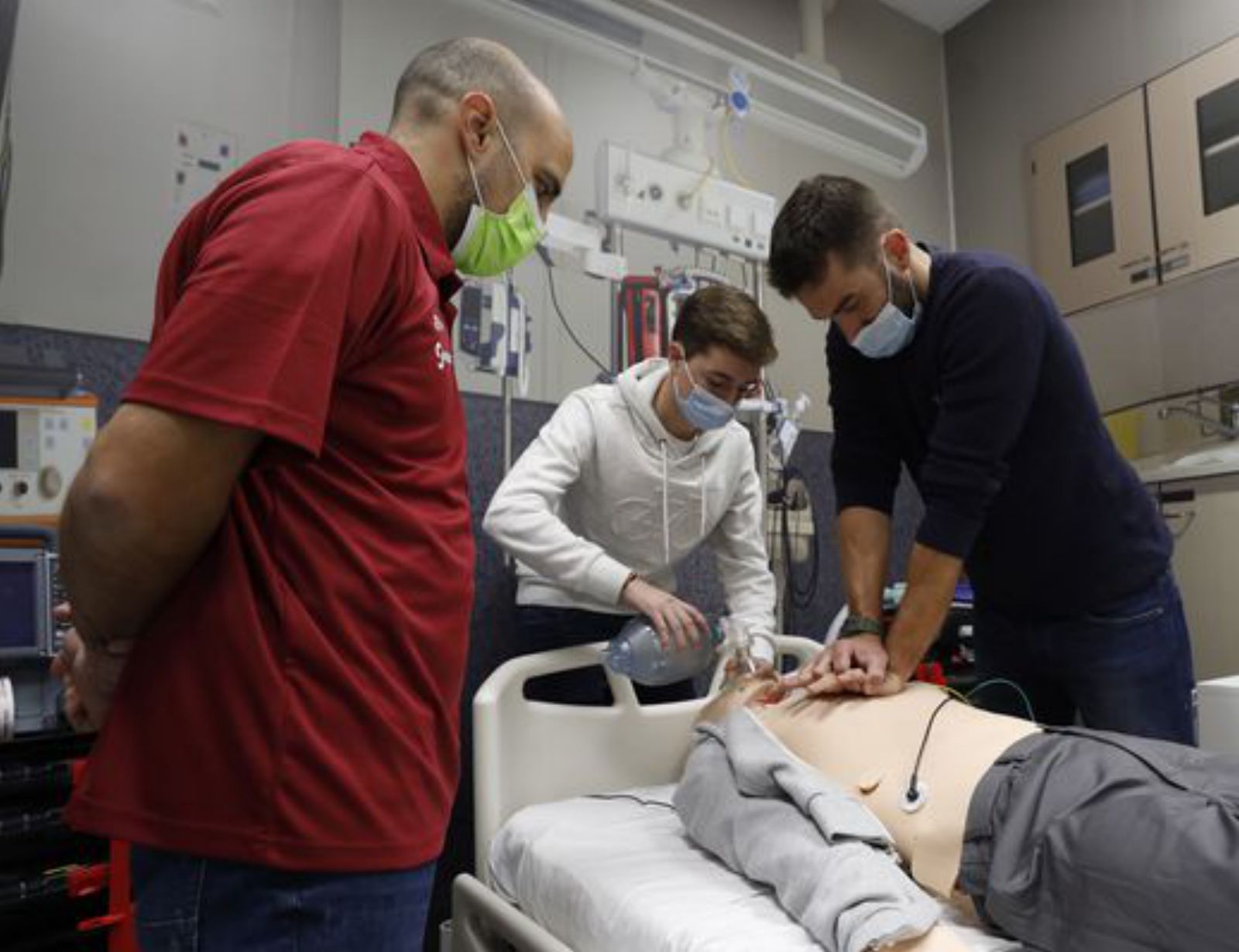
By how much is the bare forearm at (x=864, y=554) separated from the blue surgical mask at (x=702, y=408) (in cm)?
34

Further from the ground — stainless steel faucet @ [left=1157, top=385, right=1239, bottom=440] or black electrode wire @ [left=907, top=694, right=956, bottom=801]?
stainless steel faucet @ [left=1157, top=385, right=1239, bottom=440]

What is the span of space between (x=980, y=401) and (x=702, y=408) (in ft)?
2.12

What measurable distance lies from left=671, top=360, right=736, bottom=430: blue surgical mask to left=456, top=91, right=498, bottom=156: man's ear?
0.98m

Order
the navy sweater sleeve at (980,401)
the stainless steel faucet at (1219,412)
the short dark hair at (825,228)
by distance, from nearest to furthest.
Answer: the navy sweater sleeve at (980,401) → the short dark hair at (825,228) → the stainless steel faucet at (1219,412)

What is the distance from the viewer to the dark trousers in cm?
188

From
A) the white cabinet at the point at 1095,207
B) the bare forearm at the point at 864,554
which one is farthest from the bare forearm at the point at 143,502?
the white cabinet at the point at 1095,207

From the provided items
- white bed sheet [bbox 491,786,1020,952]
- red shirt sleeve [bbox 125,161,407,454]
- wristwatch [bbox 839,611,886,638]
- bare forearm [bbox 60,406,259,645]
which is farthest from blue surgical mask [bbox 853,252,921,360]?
bare forearm [bbox 60,406,259,645]

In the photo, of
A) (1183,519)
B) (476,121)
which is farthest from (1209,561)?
(476,121)

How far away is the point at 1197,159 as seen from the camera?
2844 mm

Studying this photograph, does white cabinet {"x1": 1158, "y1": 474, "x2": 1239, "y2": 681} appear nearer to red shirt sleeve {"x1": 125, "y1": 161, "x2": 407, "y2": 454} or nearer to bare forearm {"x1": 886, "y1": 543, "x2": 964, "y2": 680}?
bare forearm {"x1": 886, "y1": 543, "x2": 964, "y2": 680}

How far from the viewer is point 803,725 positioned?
1455 millimetres

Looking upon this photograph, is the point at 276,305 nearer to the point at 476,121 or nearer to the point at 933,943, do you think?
the point at 476,121

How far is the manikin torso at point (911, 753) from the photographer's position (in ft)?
3.69

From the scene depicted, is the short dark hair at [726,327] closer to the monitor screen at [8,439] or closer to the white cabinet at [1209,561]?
the monitor screen at [8,439]
